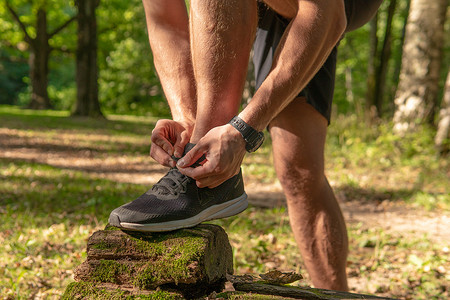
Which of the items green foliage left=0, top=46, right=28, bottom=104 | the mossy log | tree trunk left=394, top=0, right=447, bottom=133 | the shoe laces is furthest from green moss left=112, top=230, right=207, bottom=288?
green foliage left=0, top=46, right=28, bottom=104

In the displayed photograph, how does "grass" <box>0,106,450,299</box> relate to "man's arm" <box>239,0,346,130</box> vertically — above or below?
below

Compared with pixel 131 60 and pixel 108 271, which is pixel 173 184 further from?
pixel 131 60

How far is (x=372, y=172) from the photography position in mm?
6602

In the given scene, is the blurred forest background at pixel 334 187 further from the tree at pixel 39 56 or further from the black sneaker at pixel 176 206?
the tree at pixel 39 56

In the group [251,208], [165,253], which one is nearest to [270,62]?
[165,253]

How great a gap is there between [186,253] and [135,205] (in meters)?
0.23

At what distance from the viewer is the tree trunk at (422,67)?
7238mm

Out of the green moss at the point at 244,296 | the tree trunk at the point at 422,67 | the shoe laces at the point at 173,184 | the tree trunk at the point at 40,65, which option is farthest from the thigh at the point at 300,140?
the tree trunk at the point at 40,65

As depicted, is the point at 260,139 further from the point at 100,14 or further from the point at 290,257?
the point at 100,14

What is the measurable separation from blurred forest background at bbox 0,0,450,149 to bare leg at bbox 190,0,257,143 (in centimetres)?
574

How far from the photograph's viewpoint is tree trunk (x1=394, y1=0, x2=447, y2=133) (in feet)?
Answer: 23.7

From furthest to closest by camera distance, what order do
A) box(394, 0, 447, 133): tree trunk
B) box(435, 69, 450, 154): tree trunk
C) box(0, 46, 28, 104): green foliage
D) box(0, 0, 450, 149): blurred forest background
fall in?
box(0, 46, 28, 104): green foliage < box(0, 0, 450, 149): blurred forest background < box(394, 0, 447, 133): tree trunk < box(435, 69, 450, 154): tree trunk

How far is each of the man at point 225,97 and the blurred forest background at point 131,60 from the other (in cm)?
525

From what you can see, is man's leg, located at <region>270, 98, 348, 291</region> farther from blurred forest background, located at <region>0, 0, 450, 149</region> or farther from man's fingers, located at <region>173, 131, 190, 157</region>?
blurred forest background, located at <region>0, 0, 450, 149</region>
